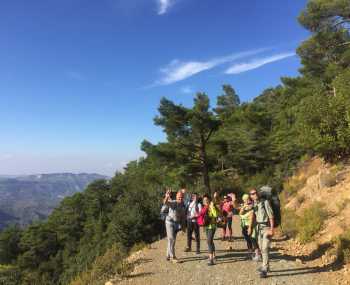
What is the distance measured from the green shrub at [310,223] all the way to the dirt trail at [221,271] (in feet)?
3.24

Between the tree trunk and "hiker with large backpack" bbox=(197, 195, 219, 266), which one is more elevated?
the tree trunk

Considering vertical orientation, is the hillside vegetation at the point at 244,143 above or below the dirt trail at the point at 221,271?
above

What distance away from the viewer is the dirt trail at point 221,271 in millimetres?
6020

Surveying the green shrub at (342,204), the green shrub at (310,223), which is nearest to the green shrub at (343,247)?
the green shrub at (310,223)

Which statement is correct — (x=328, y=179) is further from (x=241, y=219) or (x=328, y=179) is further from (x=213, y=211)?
(x=213, y=211)

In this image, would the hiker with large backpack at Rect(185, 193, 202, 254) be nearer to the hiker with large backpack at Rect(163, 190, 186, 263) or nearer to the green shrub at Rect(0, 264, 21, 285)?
the hiker with large backpack at Rect(163, 190, 186, 263)

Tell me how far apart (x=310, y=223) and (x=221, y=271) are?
3777 mm

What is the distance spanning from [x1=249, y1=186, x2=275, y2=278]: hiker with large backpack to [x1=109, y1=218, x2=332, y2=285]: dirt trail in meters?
0.46

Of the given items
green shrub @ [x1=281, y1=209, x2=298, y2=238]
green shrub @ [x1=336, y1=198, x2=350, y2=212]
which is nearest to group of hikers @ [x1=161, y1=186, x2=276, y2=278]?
green shrub @ [x1=281, y1=209, x2=298, y2=238]

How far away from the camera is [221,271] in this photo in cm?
661

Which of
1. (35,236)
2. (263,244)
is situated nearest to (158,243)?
(263,244)

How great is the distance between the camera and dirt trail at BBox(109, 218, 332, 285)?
602 centimetres

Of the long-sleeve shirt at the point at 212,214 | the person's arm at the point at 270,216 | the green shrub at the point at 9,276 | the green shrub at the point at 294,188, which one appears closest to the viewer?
the person's arm at the point at 270,216

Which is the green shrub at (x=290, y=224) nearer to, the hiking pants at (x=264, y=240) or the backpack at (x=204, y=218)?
the hiking pants at (x=264, y=240)
